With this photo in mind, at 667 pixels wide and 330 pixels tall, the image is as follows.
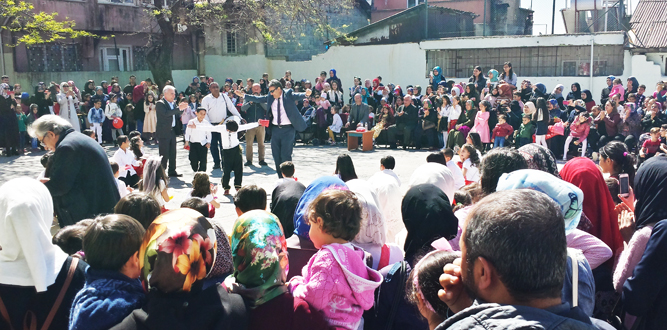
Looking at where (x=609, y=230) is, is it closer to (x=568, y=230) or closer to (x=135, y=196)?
(x=568, y=230)

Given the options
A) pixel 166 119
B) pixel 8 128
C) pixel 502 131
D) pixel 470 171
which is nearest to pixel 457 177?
pixel 470 171

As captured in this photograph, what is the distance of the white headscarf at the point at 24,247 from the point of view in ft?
9.22

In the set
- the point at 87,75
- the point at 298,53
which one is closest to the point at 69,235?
the point at 87,75

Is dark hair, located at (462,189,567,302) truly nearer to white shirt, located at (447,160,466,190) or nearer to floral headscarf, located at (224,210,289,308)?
floral headscarf, located at (224,210,289,308)

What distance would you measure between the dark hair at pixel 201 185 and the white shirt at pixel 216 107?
5671 millimetres

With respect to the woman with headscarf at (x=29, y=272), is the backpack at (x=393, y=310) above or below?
below

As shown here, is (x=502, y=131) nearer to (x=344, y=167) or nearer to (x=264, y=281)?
(x=344, y=167)

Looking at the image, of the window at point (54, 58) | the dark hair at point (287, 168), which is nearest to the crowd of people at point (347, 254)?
the dark hair at point (287, 168)

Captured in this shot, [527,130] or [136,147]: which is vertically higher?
[136,147]

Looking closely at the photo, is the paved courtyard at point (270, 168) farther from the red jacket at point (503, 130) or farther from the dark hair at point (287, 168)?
the dark hair at point (287, 168)

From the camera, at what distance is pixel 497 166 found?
378 cm

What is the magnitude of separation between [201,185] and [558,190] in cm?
434

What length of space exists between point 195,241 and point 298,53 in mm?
28541

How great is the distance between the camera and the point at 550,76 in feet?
68.8
